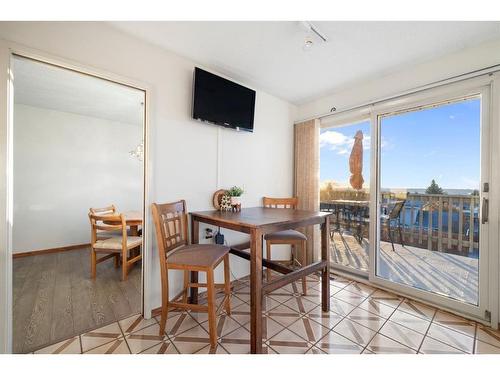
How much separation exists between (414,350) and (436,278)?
1.25 m

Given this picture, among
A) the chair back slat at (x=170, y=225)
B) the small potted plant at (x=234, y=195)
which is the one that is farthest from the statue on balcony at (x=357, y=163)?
the chair back slat at (x=170, y=225)

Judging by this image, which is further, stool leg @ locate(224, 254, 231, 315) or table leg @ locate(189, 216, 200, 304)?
table leg @ locate(189, 216, 200, 304)

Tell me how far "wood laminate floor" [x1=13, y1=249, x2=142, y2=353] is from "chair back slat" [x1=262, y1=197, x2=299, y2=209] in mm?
1797

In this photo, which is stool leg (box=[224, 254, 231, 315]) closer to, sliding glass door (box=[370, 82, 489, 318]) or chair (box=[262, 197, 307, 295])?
chair (box=[262, 197, 307, 295])

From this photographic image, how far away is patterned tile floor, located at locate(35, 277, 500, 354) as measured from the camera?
5.15 feet

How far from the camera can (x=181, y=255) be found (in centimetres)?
172

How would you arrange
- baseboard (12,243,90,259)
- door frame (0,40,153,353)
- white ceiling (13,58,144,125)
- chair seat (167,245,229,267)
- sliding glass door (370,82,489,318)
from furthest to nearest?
baseboard (12,243,90,259)
white ceiling (13,58,144,125)
sliding glass door (370,82,489,318)
chair seat (167,245,229,267)
door frame (0,40,153,353)

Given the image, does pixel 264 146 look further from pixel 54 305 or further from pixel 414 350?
pixel 54 305

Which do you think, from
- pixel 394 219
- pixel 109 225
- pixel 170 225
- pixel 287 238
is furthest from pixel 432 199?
pixel 109 225

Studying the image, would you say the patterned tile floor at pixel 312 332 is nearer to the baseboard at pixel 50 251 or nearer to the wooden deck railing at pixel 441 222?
the wooden deck railing at pixel 441 222

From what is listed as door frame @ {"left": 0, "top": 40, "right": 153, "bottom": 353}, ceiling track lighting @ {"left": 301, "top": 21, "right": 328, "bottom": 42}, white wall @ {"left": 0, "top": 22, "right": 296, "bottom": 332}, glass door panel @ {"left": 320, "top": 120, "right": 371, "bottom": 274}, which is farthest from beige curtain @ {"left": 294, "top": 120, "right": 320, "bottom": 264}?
door frame @ {"left": 0, "top": 40, "right": 153, "bottom": 353}

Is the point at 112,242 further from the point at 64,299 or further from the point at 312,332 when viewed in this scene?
the point at 312,332

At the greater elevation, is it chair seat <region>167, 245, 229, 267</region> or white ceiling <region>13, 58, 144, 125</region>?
white ceiling <region>13, 58, 144, 125</region>

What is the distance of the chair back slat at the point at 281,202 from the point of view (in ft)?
9.23
